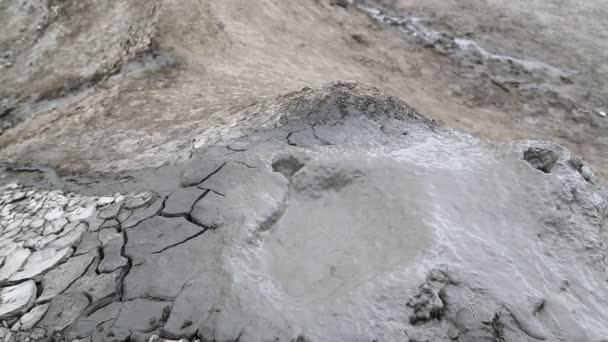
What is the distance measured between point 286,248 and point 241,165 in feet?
2.31

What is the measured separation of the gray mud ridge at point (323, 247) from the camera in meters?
1.82

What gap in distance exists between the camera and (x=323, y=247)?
2135mm

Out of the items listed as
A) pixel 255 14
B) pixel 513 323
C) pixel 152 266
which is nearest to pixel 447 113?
pixel 255 14

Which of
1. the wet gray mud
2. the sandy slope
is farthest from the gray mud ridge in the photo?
the wet gray mud

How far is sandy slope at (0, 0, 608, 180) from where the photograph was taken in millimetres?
3885

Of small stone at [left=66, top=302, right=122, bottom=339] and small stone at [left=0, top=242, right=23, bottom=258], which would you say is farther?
small stone at [left=0, top=242, right=23, bottom=258]

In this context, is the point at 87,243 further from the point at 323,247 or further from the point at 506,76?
the point at 506,76

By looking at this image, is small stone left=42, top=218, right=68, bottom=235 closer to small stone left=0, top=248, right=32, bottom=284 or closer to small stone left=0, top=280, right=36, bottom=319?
small stone left=0, top=248, right=32, bottom=284

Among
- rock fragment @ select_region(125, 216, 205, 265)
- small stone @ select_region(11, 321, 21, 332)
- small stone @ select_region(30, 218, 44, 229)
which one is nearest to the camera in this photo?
small stone @ select_region(11, 321, 21, 332)

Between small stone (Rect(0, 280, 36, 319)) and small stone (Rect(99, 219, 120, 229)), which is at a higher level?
small stone (Rect(99, 219, 120, 229))

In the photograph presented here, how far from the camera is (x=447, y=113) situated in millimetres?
5930

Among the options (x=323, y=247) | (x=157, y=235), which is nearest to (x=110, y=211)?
(x=157, y=235)

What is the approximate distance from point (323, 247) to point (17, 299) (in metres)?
1.47

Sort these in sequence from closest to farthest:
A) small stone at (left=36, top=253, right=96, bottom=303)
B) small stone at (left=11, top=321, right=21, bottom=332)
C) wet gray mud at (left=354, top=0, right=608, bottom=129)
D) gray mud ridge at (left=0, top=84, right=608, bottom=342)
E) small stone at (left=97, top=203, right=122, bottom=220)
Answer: gray mud ridge at (left=0, top=84, right=608, bottom=342) → small stone at (left=11, top=321, right=21, bottom=332) → small stone at (left=36, top=253, right=96, bottom=303) → small stone at (left=97, top=203, right=122, bottom=220) → wet gray mud at (left=354, top=0, right=608, bottom=129)
